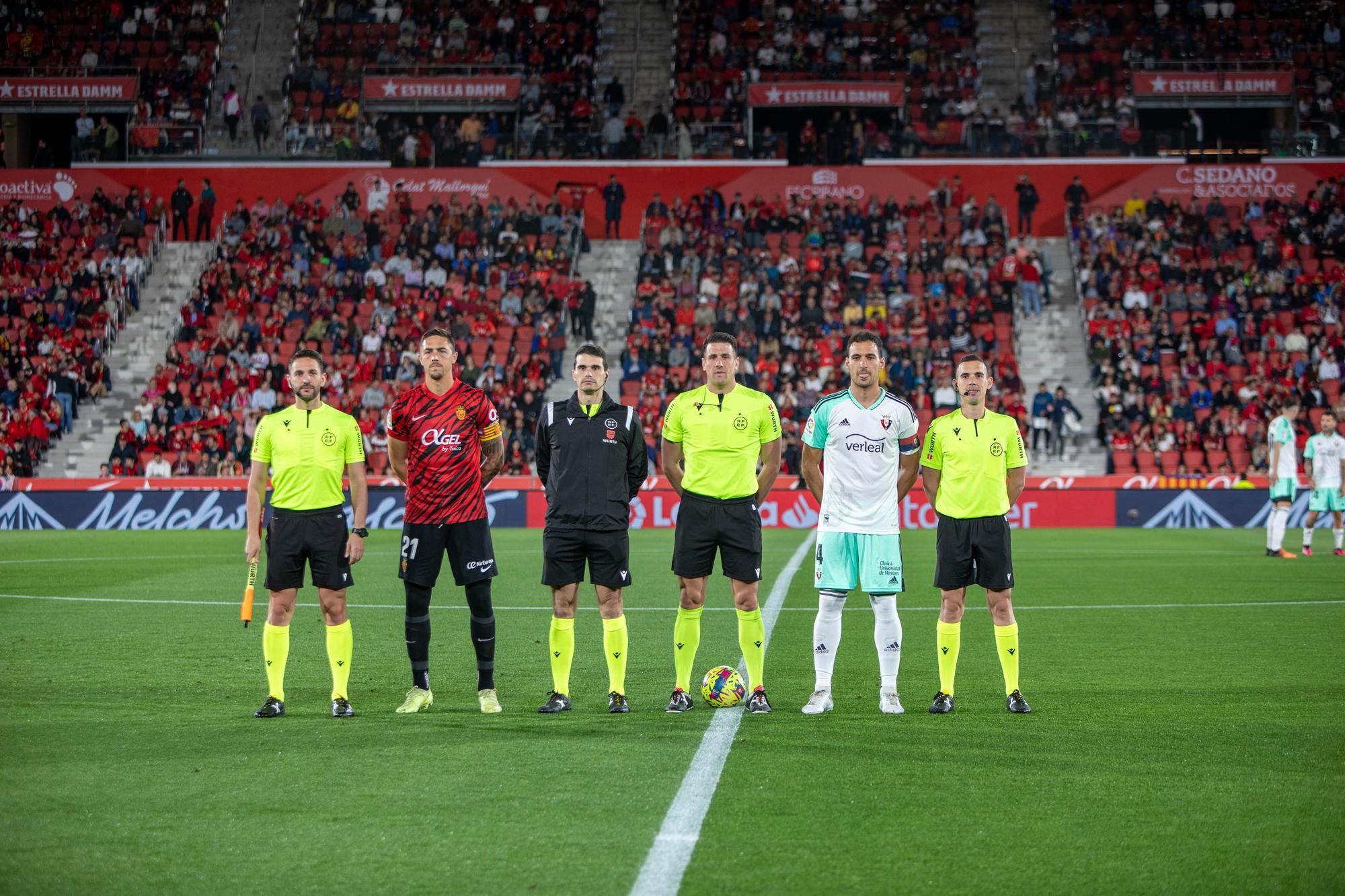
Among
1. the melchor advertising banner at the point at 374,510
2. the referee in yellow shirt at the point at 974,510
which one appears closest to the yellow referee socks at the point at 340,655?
the referee in yellow shirt at the point at 974,510

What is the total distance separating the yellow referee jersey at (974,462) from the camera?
809cm

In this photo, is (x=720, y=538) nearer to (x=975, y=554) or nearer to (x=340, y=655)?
(x=975, y=554)

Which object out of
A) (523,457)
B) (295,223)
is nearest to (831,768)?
(523,457)

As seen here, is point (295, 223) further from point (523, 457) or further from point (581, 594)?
point (581, 594)

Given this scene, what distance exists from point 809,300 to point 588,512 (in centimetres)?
2514

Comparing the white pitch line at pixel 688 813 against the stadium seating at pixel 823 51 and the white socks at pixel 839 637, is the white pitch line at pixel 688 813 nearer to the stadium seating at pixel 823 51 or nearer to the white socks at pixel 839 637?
the white socks at pixel 839 637

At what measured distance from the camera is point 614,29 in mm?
42500

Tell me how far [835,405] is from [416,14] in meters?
37.6

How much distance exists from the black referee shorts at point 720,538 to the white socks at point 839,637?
18.6 inches

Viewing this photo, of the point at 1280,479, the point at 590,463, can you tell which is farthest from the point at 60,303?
the point at 590,463

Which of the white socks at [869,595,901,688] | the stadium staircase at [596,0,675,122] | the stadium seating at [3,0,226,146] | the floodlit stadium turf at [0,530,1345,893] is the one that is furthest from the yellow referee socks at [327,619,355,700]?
the stadium seating at [3,0,226,146]

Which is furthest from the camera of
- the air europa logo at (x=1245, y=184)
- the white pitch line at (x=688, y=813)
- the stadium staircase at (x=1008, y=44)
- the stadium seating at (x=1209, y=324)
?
the stadium staircase at (x=1008, y=44)

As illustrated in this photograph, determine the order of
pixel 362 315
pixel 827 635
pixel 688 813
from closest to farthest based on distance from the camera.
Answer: pixel 688 813
pixel 827 635
pixel 362 315

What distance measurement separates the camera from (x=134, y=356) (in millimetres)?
33844
